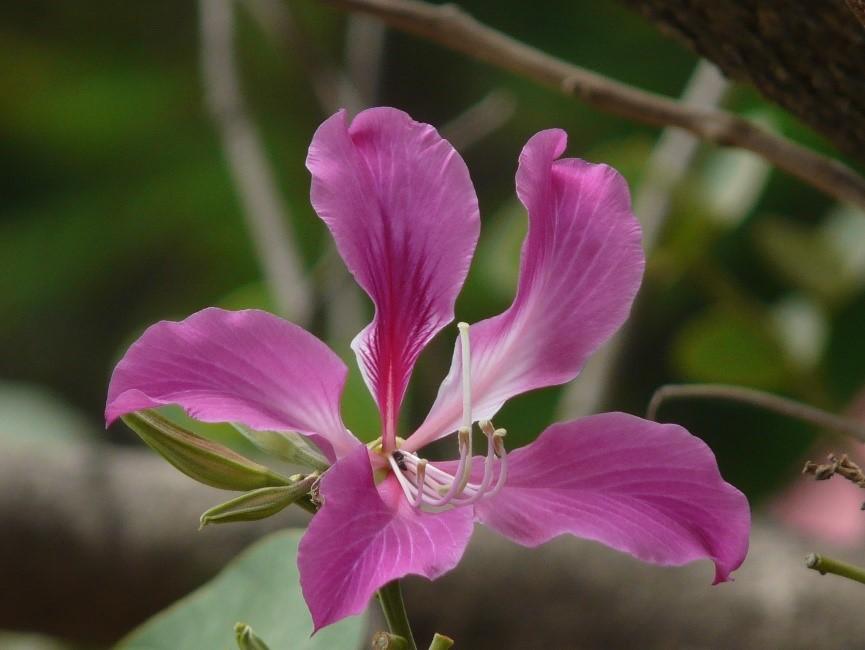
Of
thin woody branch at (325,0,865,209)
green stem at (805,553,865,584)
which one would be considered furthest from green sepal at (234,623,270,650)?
thin woody branch at (325,0,865,209)

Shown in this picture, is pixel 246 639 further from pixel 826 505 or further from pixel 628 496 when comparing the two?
pixel 826 505

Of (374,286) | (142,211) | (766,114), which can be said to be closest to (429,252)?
(374,286)

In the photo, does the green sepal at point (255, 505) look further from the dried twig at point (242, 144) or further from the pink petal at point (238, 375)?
the dried twig at point (242, 144)

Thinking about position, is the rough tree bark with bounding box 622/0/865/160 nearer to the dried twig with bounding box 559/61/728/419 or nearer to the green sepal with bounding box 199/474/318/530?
the green sepal with bounding box 199/474/318/530

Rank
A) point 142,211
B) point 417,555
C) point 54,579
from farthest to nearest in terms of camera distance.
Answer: point 142,211
point 54,579
point 417,555

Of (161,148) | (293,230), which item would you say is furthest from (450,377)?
(161,148)

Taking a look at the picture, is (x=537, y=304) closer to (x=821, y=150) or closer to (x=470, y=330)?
(x=470, y=330)

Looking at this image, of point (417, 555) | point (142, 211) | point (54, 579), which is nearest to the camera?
point (417, 555)
